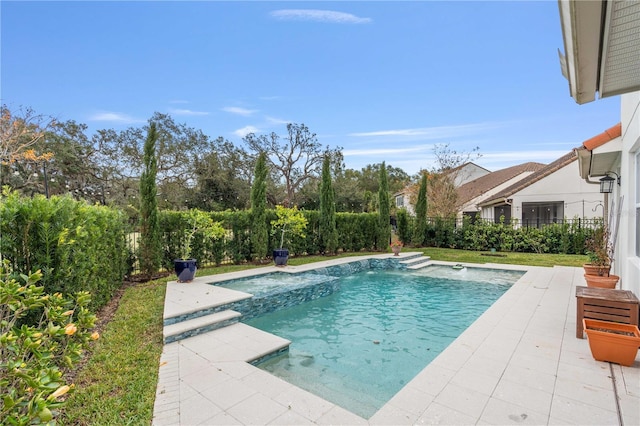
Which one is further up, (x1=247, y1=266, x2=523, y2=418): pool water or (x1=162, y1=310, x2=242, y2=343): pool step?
(x1=162, y1=310, x2=242, y2=343): pool step

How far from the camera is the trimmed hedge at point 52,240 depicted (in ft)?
12.8

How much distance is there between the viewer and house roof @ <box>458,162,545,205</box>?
26.1 metres

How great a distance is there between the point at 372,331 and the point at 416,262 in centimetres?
824

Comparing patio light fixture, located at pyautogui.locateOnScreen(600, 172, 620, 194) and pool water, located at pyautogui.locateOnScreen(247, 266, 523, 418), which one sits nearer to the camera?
pool water, located at pyautogui.locateOnScreen(247, 266, 523, 418)

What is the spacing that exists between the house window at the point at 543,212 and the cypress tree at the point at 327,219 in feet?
43.3

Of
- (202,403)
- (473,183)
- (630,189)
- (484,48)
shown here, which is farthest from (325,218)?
(473,183)

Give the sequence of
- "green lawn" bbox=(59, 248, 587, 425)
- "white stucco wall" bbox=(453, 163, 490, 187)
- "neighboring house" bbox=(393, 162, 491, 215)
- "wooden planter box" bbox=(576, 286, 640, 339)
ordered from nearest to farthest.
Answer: "green lawn" bbox=(59, 248, 587, 425), "wooden planter box" bbox=(576, 286, 640, 339), "neighboring house" bbox=(393, 162, 491, 215), "white stucco wall" bbox=(453, 163, 490, 187)

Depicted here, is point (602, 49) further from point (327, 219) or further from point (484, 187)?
point (484, 187)

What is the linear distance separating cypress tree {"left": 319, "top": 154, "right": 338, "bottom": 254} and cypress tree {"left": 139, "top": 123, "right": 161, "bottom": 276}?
292 inches

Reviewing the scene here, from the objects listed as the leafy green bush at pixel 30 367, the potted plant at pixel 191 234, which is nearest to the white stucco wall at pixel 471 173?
the potted plant at pixel 191 234

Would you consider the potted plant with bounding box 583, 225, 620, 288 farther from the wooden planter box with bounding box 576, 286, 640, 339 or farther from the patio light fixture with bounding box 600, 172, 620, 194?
the wooden planter box with bounding box 576, 286, 640, 339

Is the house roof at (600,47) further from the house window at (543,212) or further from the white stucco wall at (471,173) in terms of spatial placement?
the white stucco wall at (471,173)

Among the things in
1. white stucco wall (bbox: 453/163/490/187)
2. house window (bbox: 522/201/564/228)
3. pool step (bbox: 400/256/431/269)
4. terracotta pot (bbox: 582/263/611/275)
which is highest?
white stucco wall (bbox: 453/163/490/187)

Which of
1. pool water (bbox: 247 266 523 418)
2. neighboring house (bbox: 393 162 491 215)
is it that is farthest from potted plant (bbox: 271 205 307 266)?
neighboring house (bbox: 393 162 491 215)
